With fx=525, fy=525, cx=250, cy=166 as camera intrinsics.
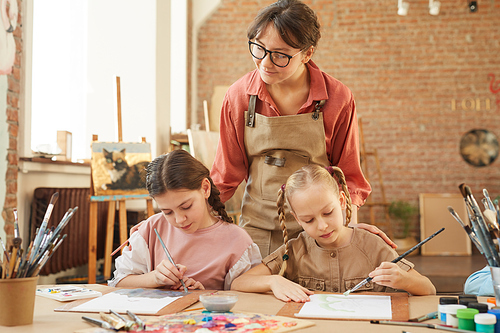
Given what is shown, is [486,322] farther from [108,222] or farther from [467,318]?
[108,222]

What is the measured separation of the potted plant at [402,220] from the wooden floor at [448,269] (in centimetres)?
26

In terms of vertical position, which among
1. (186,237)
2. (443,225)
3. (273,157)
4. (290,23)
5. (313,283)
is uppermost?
(290,23)

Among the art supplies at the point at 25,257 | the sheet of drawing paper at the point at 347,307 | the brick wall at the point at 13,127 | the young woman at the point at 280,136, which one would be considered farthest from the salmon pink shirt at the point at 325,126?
the brick wall at the point at 13,127

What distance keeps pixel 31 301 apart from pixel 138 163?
277 centimetres

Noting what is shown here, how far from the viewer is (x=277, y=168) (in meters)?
1.91

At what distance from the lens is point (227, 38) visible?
23.3 ft

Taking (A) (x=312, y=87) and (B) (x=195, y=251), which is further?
(A) (x=312, y=87)

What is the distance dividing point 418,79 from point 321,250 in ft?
19.0

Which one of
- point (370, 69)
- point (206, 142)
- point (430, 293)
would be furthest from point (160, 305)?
point (370, 69)

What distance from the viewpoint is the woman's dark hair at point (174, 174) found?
1.65 meters

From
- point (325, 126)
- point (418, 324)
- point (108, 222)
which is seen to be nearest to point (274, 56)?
point (325, 126)

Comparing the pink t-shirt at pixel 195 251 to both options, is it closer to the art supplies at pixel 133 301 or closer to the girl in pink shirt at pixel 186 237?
the girl in pink shirt at pixel 186 237

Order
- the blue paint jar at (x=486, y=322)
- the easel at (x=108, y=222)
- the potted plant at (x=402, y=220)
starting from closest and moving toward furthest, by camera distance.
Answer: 1. the blue paint jar at (x=486, y=322)
2. the easel at (x=108, y=222)
3. the potted plant at (x=402, y=220)

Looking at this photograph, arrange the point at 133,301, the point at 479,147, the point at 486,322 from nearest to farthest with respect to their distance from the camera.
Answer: the point at 486,322 < the point at 133,301 < the point at 479,147
